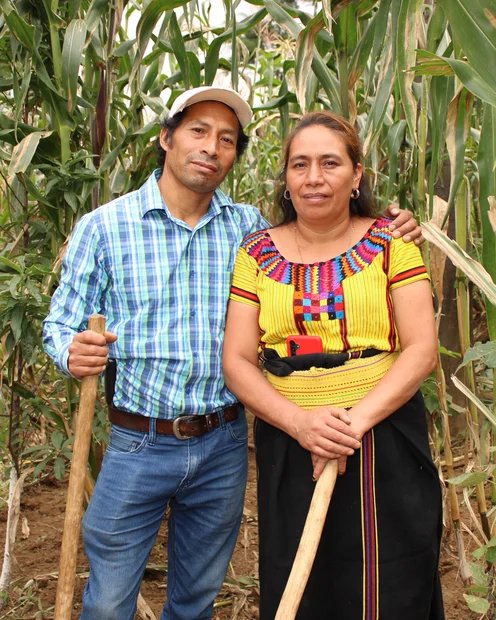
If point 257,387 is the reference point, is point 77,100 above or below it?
above

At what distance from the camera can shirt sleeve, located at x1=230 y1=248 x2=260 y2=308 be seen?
1.64m

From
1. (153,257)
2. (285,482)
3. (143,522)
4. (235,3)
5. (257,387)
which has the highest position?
(235,3)

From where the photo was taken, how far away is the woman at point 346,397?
1.50 metres

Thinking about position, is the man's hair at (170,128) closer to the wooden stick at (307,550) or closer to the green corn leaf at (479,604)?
the wooden stick at (307,550)

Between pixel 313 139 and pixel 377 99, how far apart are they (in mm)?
225

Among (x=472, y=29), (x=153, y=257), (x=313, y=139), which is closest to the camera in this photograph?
(x=472, y=29)

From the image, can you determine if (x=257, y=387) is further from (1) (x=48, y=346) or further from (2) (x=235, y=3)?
(2) (x=235, y=3)

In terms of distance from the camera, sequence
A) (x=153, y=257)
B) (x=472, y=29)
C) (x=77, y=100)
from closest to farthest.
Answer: (x=472, y=29)
(x=153, y=257)
(x=77, y=100)

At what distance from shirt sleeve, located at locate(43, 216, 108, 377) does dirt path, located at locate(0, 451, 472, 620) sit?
1127mm

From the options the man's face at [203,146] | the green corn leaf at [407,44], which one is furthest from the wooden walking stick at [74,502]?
the green corn leaf at [407,44]

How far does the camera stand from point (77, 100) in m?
2.05

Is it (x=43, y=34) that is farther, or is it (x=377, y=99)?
(x=43, y=34)

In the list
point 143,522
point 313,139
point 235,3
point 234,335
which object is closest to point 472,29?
point 313,139

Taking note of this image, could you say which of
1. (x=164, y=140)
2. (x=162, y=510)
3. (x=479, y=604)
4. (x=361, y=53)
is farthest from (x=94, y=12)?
(x=479, y=604)
